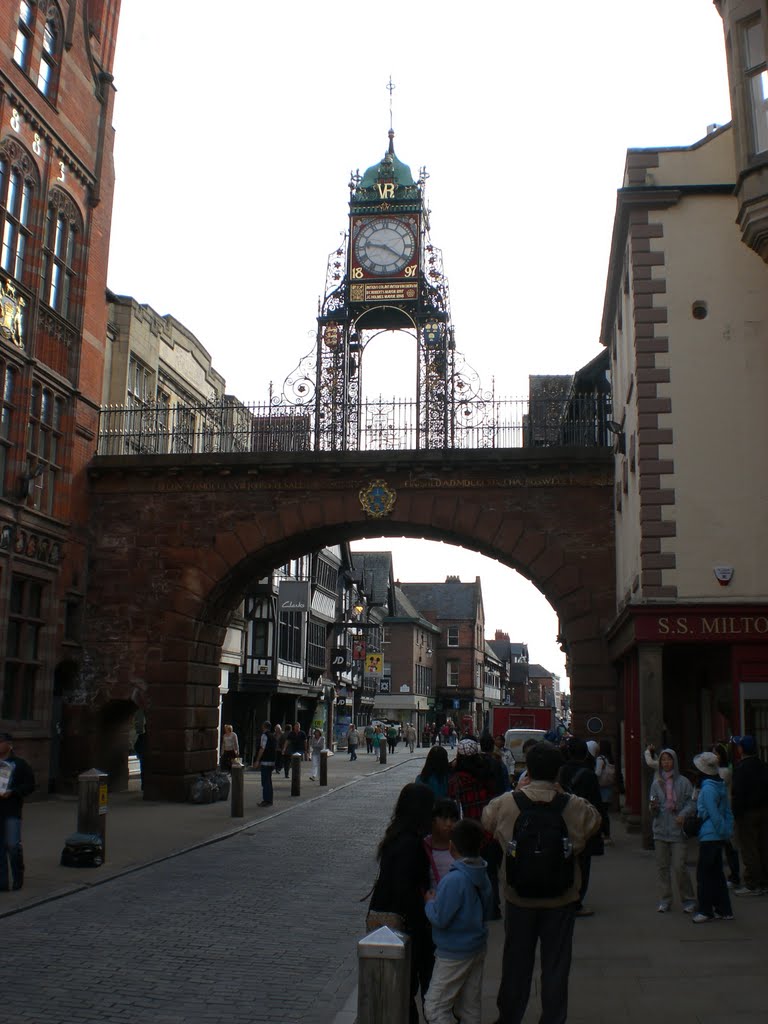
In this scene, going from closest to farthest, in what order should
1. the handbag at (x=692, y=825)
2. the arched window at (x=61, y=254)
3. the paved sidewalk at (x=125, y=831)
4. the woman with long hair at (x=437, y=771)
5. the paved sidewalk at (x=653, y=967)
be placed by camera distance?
the paved sidewalk at (x=653, y=967) → the woman with long hair at (x=437, y=771) → the handbag at (x=692, y=825) → the paved sidewalk at (x=125, y=831) → the arched window at (x=61, y=254)

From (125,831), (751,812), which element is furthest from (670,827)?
(125,831)

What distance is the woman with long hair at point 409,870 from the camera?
6340 millimetres

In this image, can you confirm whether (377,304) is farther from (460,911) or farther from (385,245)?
(460,911)

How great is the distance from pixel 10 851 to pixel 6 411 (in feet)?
38.8

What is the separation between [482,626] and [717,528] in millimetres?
90530

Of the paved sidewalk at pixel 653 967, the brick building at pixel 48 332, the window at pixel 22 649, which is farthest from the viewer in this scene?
the window at pixel 22 649

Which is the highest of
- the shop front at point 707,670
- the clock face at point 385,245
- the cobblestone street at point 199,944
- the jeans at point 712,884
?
the clock face at point 385,245

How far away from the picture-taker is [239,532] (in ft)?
80.6

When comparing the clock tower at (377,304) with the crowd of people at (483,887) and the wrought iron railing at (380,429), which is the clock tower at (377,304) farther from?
the crowd of people at (483,887)

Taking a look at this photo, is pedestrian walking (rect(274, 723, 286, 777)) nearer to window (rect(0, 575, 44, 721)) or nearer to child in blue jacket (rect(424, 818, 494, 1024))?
window (rect(0, 575, 44, 721))

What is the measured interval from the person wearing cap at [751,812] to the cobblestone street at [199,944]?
4.22 m

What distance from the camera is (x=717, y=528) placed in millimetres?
16750

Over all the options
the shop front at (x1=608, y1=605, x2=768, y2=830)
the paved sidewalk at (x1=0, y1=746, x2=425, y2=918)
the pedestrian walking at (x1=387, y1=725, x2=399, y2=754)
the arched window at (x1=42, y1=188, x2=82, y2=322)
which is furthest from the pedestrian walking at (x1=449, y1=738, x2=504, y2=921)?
the pedestrian walking at (x1=387, y1=725, x2=399, y2=754)

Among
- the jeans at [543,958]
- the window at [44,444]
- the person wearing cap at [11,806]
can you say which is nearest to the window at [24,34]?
the window at [44,444]
